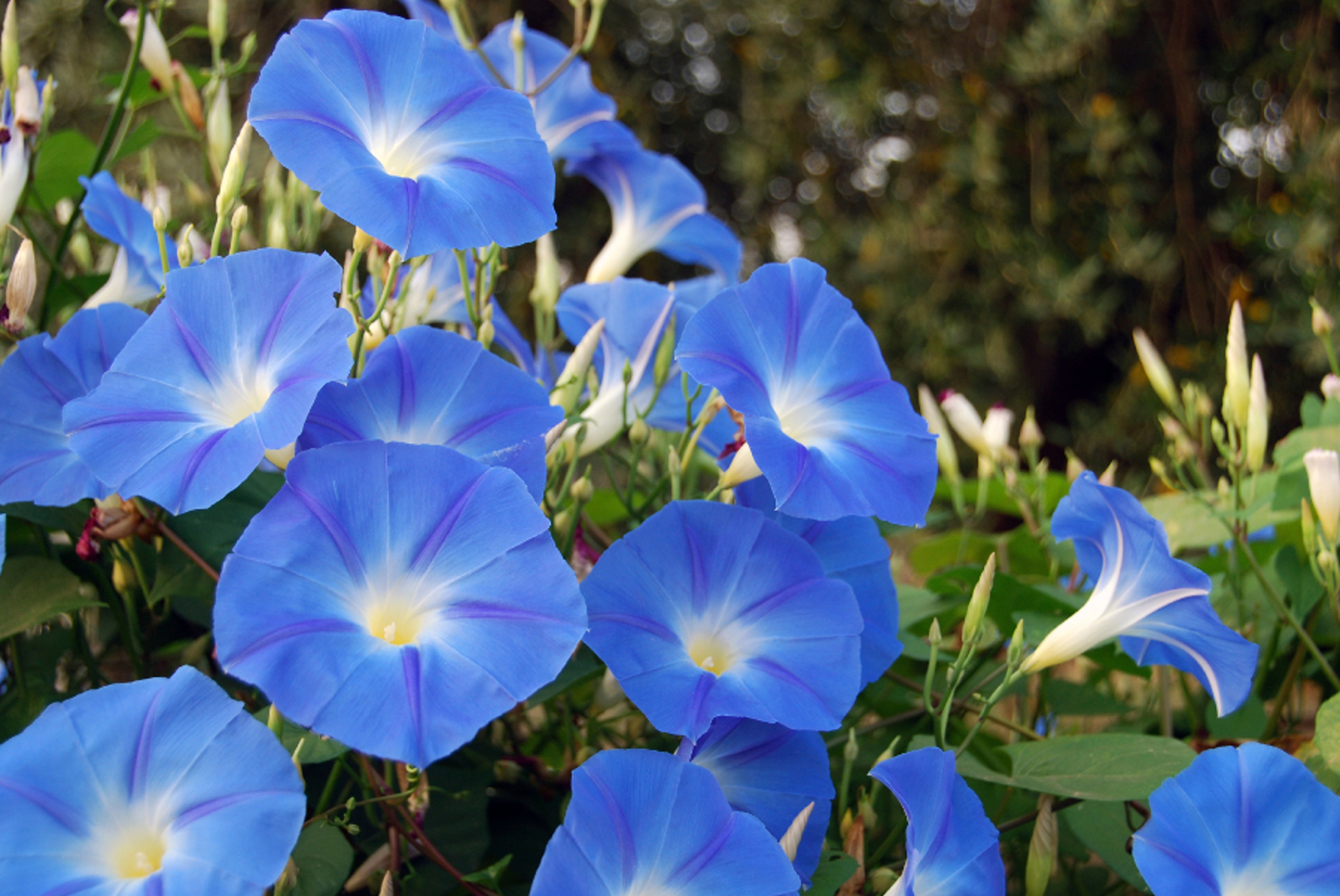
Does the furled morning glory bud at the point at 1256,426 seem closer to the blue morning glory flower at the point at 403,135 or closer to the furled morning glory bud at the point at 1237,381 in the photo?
the furled morning glory bud at the point at 1237,381

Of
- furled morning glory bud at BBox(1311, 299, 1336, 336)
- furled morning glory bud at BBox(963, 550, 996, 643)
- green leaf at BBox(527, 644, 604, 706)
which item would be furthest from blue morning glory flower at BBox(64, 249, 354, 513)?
furled morning glory bud at BBox(1311, 299, 1336, 336)

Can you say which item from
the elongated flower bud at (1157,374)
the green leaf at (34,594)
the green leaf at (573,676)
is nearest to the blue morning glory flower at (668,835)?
the green leaf at (573,676)

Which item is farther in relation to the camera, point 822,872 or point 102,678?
point 102,678

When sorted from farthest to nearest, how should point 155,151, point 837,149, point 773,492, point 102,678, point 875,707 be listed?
point 837,149 → point 155,151 → point 875,707 → point 102,678 → point 773,492

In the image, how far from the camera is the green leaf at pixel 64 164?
3.51 feet

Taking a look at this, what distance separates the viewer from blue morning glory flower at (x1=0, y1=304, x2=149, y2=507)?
69 centimetres

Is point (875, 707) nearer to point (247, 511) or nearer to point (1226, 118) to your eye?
point (247, 511)

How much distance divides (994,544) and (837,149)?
14.1ft

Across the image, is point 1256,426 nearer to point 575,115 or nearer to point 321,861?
point 575,115

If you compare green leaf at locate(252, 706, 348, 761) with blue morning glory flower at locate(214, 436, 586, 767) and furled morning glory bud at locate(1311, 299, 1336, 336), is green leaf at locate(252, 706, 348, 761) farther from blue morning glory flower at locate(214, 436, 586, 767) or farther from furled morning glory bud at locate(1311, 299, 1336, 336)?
furled morning glory bud at locate(1311, 299, 1336, 336)

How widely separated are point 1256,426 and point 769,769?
673mm

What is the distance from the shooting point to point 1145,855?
0.62 m

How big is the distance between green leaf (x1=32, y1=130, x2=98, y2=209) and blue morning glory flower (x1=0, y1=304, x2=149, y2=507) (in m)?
0.42

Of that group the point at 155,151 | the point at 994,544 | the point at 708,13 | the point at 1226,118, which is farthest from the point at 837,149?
the point at 994,544
